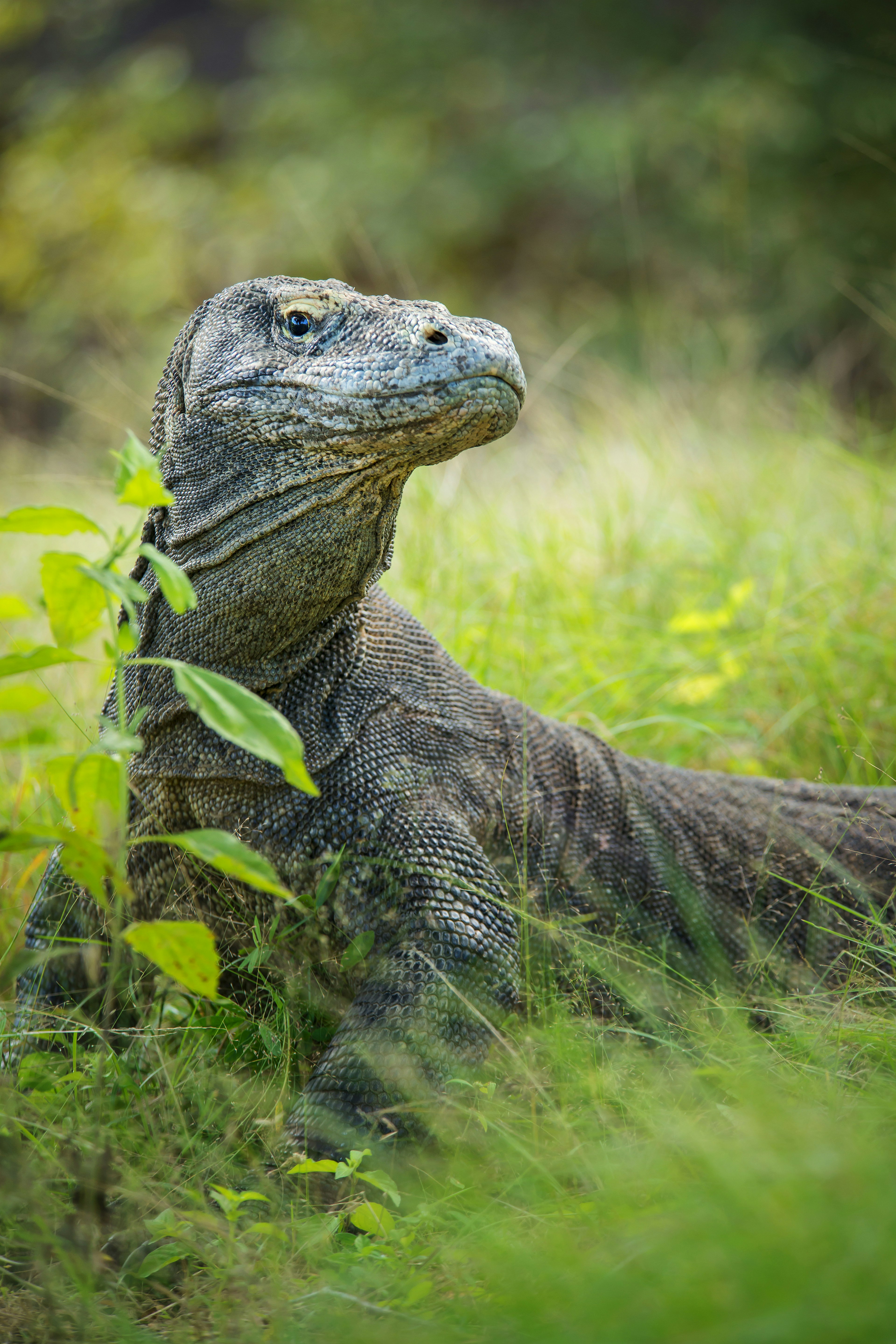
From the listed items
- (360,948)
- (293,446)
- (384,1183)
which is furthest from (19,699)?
(384,1183)

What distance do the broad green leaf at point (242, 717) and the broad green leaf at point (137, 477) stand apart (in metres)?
0.28

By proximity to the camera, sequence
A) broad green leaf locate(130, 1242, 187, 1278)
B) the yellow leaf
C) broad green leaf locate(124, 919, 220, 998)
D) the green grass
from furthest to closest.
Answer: the yellow leaf < broad green leaf locate(130, 1242, 187, 1278) < broad green leaf locate(124, 919, 220, 998) < the green grass

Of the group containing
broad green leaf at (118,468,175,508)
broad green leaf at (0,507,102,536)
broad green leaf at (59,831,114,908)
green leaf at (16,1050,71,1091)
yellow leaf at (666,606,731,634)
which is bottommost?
green leaf at (16,1050,71,1091)

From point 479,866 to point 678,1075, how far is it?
656 millimetres

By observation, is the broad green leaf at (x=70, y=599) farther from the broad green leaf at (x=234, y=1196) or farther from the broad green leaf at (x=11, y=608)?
the broad green leaf at (x=234, y=1196)

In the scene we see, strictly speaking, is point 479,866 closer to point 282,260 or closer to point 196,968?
point 196,968

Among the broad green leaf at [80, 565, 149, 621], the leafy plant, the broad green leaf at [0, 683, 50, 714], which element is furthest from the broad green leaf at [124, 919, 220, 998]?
the broad green leaf at [80, 565, 149, 621]

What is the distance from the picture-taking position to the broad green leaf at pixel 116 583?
166 cm

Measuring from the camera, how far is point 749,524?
5.76m

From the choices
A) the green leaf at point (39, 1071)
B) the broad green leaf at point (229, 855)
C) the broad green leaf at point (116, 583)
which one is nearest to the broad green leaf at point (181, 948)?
the broad green leaf at point (229, 855)

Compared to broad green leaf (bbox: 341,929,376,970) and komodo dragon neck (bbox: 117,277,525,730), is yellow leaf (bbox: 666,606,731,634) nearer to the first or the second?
komodo dragon neck (bbox: 117,277,525,730)

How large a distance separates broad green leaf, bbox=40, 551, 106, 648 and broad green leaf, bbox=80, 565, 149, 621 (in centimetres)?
5

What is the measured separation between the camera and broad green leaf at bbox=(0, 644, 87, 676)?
1.67m

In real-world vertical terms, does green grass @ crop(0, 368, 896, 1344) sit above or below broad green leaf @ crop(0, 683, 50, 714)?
below
